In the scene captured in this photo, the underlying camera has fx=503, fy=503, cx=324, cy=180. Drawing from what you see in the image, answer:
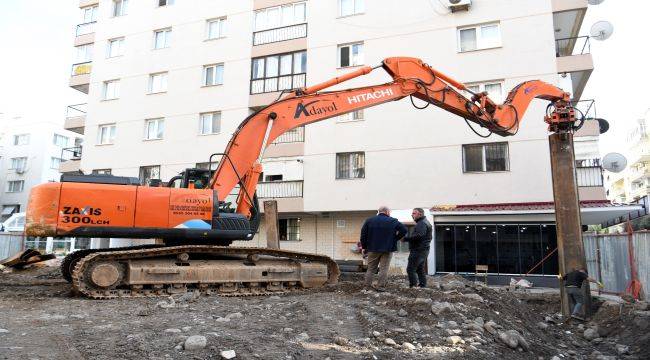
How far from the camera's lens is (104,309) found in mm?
7688

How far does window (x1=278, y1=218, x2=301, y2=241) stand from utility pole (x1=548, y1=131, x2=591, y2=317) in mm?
14484

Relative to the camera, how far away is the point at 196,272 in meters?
9.48

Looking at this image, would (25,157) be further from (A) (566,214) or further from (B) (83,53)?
(A) (566,214)

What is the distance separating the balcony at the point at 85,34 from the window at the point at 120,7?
1984 millimetres

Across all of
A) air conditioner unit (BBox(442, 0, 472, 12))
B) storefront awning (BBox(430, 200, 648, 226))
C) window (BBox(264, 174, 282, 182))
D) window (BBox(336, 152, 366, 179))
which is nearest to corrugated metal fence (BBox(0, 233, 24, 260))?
window (BBox(264, 174, 282, 182))

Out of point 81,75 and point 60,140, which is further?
point 60,140

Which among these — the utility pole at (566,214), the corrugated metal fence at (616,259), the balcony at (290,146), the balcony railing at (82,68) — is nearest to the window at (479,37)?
the balcony at (290,146)

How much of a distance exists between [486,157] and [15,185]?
54415mm

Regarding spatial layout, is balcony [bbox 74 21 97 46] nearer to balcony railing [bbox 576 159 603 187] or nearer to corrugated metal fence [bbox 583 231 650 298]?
balcony railing [bbox 576 159 603 187]

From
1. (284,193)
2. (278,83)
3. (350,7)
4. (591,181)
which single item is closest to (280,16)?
(278,83)

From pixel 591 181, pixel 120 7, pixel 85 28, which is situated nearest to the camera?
pixel 591 181

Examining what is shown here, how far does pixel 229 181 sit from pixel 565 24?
17753 millimetres

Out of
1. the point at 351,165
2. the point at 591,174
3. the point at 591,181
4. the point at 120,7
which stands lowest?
the point at 591,181

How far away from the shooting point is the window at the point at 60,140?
5722 centimetres
